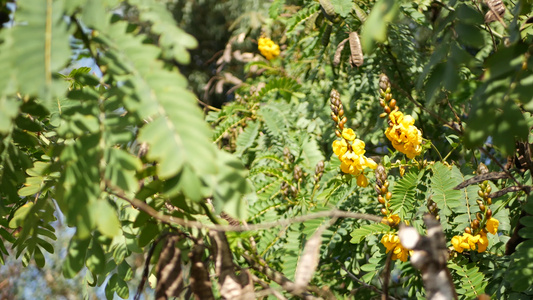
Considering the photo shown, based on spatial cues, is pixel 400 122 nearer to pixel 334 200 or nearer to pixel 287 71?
pixel 334 200

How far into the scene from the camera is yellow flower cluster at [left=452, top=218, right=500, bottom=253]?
3.85ft

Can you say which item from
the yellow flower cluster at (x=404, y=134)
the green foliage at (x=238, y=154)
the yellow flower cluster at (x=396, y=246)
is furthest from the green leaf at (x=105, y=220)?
the yellow flower cluster at (x=404, y=134)

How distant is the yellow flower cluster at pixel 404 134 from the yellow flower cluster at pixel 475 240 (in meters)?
0.25

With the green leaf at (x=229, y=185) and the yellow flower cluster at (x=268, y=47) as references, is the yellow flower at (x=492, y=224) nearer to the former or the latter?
the green leaf at (x=229, y=185)

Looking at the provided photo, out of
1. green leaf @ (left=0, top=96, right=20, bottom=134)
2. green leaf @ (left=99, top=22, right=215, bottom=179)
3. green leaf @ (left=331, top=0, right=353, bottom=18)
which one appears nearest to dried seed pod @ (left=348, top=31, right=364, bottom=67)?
green leaf @ (left=331, top=0, right=353, bottom=18)

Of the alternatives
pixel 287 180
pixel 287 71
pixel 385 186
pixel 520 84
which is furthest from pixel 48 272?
pixel 520 84

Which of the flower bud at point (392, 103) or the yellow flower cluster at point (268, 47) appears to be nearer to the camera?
the flower bud at point (392, 103)

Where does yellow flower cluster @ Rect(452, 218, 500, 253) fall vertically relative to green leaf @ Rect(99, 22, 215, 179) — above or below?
below

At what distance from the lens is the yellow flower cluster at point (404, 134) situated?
1277mm

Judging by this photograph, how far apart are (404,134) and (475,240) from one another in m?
0.30

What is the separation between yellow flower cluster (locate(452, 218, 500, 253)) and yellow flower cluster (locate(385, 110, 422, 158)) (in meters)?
0.25

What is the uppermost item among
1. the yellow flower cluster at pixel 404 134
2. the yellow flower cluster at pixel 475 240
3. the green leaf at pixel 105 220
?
the green leaf at pixel 105 220

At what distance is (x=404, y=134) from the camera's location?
129 cm

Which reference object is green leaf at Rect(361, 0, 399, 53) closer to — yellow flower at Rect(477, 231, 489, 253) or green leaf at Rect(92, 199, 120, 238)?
green leaf at Rect(92, 199, 120, 238)
